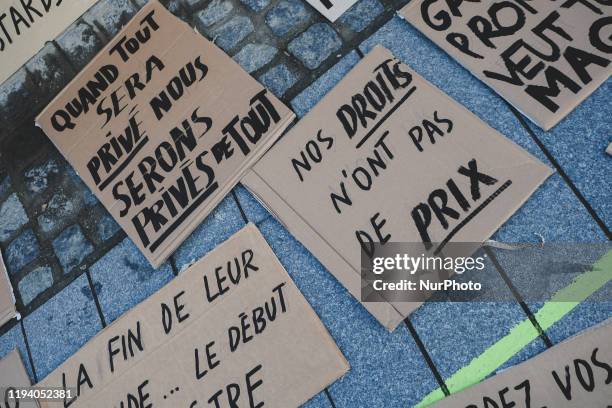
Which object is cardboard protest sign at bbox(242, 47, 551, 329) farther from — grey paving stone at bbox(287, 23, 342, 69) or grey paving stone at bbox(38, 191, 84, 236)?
grey paving stone at bbox(38, 191, 84, 236)

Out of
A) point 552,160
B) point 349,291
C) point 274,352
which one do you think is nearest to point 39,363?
point 274,352

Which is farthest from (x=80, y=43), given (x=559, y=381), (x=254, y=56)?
(x=559, y=381)

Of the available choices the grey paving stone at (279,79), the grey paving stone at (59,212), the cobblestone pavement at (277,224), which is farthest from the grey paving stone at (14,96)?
the grey paving stone at (279,79)

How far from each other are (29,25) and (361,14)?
1.43 metres

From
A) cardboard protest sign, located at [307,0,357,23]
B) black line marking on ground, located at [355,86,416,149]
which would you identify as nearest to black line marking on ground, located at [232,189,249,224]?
black line marking on ground, located at [355,86,416,149]

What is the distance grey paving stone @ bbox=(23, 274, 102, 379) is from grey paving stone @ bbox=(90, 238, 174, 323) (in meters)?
0.05

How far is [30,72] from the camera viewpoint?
2.04 metres

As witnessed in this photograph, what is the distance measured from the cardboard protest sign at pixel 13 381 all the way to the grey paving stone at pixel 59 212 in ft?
1.47

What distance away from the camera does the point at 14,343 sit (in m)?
1.68

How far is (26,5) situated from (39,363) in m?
1.48

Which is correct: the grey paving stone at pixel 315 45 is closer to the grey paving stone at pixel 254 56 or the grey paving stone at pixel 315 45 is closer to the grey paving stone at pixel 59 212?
the grey paving stone at pixel 254 56

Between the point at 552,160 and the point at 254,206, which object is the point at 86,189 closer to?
the point at 254,206

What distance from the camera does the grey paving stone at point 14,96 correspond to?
79.7 inches

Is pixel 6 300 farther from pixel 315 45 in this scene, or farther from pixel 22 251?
pixel 315 45
